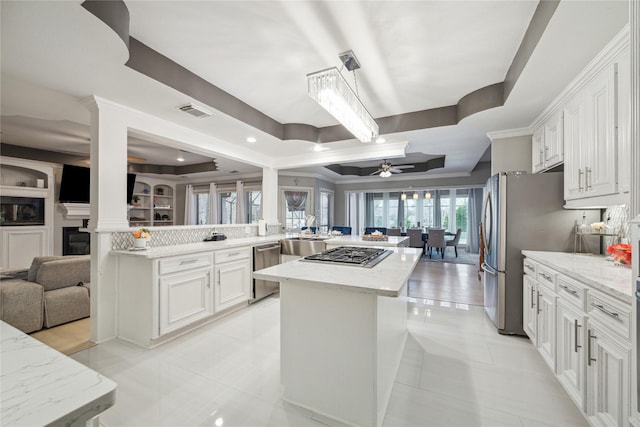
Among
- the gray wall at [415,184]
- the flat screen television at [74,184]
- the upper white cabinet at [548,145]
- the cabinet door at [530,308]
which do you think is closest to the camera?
the cabinet door at [530,308]

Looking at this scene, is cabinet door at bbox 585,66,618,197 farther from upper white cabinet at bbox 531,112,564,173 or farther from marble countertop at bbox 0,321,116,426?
marble countertop at bbox 0,321,116,426

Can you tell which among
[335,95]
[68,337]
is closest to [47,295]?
[68,337]

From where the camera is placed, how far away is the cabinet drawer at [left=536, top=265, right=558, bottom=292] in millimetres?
2029

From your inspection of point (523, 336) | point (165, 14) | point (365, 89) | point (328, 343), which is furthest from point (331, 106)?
point (523, 336)

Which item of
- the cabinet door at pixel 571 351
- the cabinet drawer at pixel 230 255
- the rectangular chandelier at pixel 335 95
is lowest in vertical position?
the cabinet door at pixel 571 351

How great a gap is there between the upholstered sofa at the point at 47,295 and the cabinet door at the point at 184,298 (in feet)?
4.35

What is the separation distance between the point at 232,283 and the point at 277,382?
5.30ft

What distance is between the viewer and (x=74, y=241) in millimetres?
5184

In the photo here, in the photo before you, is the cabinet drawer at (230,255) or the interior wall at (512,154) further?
the interior wall at (512,154)

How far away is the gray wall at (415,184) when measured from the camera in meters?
7.20

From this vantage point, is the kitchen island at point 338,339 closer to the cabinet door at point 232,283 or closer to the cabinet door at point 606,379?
the cabinet door at point 606,379

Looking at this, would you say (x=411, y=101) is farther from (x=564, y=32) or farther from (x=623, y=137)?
(x=623, y=137)

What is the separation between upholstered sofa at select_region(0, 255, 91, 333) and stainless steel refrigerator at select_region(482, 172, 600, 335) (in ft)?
15.1

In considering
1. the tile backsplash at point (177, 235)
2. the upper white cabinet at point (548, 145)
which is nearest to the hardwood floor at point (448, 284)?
the upper white cabinet at point (548, 145)
